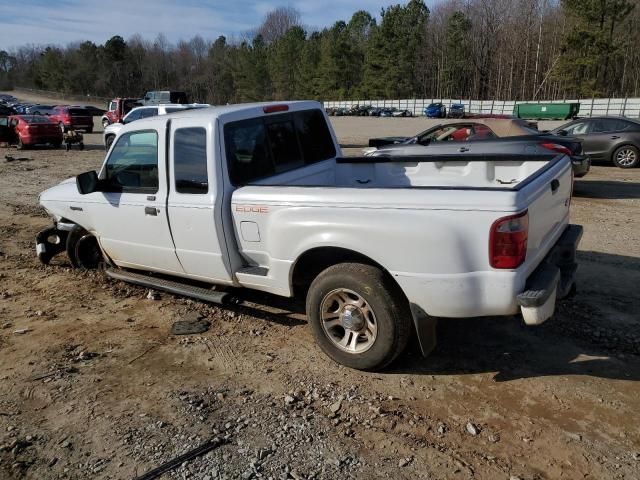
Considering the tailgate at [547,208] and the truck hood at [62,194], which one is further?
the truck hood at [62,194]

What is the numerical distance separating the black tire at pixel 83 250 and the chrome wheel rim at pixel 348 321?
137 inches

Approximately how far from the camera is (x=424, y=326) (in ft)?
11.8

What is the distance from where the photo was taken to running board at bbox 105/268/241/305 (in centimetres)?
464

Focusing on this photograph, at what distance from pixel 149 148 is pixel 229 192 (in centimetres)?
108

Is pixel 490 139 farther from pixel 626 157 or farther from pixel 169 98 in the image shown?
pixel 169 98

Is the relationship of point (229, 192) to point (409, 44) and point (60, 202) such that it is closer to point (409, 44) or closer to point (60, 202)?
point (60, 202)

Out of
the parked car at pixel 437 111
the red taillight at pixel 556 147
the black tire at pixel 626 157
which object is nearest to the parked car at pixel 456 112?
the parked car at pixel 437 111

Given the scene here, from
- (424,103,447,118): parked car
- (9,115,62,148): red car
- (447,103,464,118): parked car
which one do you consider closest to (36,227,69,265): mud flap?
(9,115,62,148): red car

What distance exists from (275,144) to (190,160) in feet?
2.59

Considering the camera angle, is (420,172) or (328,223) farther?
(420,172)

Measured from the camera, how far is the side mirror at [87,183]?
5.13 meters

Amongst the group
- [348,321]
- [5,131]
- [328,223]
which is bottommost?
[5,131]

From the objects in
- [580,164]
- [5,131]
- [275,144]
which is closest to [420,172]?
[275,144]

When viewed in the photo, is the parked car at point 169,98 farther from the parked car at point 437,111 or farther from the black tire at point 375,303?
the parked car at point 437,111
